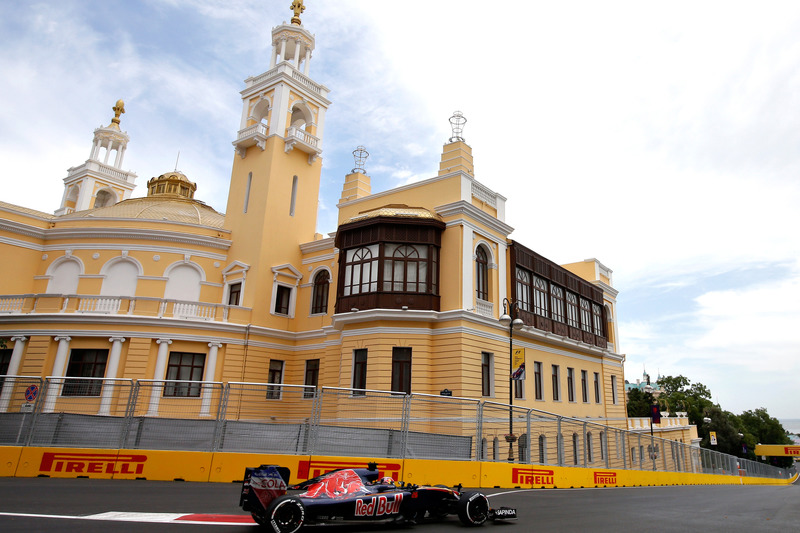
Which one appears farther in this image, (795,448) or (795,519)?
(795,448)

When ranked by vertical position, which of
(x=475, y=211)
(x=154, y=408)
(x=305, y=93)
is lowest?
(x=154, y=408)

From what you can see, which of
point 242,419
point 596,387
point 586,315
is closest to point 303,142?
point 586,315

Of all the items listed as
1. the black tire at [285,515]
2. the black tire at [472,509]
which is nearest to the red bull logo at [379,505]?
the black tire at [285,515]

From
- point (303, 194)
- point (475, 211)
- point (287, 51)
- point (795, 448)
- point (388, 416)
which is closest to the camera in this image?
point (388, 416)

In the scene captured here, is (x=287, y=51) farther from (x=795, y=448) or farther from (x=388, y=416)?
(x=795, y=448)

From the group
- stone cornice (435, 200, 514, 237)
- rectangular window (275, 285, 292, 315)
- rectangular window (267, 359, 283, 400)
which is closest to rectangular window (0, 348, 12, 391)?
rectangular window (267, 359, 283, 400)

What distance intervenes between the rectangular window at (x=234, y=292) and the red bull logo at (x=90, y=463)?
739 inches

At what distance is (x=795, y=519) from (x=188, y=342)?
26247 millimetres

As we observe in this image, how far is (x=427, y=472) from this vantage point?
1326 centimetres

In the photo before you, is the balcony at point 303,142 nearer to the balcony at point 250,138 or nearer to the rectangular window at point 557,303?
the balcony at point 250,138

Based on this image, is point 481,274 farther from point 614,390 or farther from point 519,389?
point 614,390

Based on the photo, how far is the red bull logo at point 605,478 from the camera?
17.5 metres

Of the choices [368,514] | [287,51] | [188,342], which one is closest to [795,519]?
[368,514]

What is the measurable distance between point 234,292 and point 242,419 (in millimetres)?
19685
